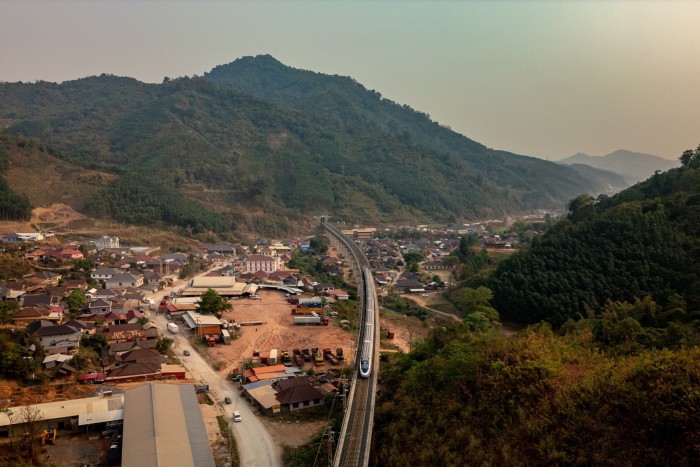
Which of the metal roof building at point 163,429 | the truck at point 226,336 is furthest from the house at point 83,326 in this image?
the metal roof building at point 163,429

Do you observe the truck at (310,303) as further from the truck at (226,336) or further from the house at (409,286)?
the house at (409,286)

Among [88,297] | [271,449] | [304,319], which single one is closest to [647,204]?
[304,319]

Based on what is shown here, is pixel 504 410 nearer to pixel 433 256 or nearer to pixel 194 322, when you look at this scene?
pixel 194 322

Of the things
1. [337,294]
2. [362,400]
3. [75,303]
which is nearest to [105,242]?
[75,303]

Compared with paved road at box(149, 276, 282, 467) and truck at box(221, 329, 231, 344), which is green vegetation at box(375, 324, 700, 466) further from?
truck at box(221, 329, 231, 344)

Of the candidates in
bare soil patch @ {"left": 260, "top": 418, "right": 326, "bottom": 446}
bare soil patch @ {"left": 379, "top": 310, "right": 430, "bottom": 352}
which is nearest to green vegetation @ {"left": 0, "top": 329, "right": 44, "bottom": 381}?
bare soil patch @ {"left": 260, "top": 418, "right": 326, "bottom": 446}
